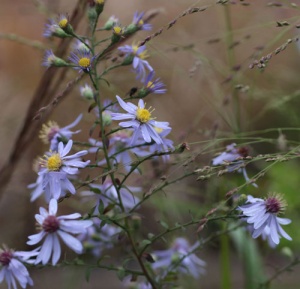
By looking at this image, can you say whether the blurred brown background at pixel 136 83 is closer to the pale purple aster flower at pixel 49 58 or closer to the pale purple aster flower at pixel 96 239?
the pale purple aster flower at pixel 96 239

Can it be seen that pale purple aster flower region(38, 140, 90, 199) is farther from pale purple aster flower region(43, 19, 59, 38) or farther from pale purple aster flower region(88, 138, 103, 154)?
Answer: pale purple aster flower region(43, 19, 59, 38)

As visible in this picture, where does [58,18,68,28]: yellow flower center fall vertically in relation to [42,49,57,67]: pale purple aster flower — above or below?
above

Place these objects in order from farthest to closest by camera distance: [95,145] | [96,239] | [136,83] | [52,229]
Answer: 1. [136,83]
2. [96,239]
3. [95,145]
4. [52,229]

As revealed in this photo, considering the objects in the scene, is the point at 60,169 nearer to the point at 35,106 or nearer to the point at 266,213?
the point at 266,213

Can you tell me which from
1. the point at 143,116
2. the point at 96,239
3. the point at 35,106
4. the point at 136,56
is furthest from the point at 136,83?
the point at 143,116

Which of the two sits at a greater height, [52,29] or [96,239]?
[52,29]

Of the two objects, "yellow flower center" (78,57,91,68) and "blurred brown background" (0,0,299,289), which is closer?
"yellow flower center" (78,57,91,68)

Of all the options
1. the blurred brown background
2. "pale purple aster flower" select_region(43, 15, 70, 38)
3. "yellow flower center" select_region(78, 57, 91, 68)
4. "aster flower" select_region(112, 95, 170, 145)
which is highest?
the blurred brown background

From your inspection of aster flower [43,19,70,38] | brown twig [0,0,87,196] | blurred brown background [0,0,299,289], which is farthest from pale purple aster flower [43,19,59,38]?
blurred brown background [0,0,299,289]

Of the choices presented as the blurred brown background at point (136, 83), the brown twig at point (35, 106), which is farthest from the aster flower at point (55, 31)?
the blurred brown background at point (136, 83)

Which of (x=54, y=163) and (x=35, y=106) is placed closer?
(x=54, y=163)
